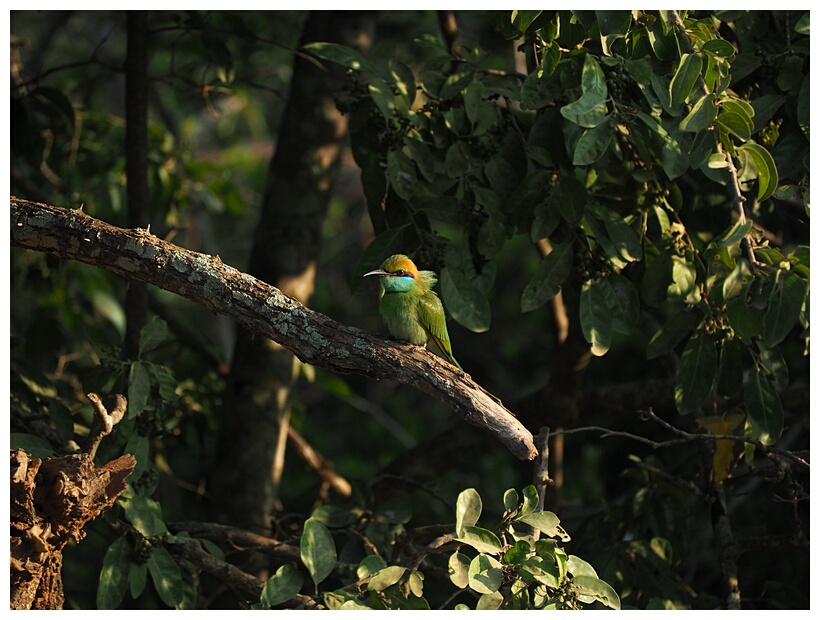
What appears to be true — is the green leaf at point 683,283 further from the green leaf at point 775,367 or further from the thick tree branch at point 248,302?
the thick tree branch at point 248,302

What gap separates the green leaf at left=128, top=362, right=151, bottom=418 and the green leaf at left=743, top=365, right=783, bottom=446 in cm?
180

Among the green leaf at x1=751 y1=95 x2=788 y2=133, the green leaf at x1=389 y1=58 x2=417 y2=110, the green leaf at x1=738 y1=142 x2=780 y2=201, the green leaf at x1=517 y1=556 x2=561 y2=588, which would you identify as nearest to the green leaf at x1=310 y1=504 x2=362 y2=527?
the green leaf at x1=517 y1=556 x2=561 y2=588

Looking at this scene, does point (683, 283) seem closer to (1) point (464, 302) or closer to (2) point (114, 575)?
(1) point (464, 302)

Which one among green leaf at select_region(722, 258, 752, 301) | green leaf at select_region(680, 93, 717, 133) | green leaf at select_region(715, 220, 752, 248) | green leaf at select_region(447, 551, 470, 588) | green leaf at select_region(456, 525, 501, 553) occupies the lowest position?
green leaf at select_region(447, 551, 470, 588)

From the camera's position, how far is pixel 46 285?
391 cm

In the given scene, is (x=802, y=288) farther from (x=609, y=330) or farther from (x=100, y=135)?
(x=100, y=135)

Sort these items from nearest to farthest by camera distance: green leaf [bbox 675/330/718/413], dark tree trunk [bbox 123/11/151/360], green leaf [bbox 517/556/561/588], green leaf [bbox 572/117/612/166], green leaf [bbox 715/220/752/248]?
green leaf [bbox 517/556/561/588]
green leaf [bbox 715/220/752/248]
green leaf [bbox 572/117/612/166]
green leaf [bbox 675/330/718/413]
dark tree trunk [bbox 123/11/151/360]

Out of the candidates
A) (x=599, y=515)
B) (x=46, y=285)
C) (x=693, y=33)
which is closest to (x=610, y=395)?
(x=599, y=515)

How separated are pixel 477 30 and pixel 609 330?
143 inches

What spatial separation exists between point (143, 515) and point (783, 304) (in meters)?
1.90

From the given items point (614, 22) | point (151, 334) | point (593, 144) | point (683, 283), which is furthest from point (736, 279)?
point (151, 334)

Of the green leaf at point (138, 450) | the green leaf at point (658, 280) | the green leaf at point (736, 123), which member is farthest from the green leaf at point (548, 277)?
the green leaf at point (138, 450)

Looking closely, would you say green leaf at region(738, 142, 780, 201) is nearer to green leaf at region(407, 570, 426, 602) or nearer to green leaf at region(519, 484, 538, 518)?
green leaf at region(519, 484, 538, 518)

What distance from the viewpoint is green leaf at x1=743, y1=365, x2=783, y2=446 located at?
2.50 meters
